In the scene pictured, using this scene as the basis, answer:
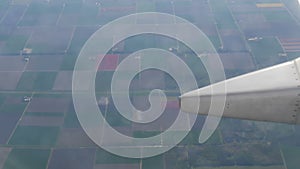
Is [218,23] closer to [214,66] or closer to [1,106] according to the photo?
[214,66]

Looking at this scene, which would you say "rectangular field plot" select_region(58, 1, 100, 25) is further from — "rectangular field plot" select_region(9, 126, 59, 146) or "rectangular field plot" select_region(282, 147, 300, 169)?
"rectangular field plot" select_region(282, 147, 300, 169)

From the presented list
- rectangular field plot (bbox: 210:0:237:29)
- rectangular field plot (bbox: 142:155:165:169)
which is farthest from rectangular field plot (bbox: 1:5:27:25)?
rectangular field plot (bbox: 142:155:165:169)

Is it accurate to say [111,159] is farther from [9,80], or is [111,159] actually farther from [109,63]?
[9,80]

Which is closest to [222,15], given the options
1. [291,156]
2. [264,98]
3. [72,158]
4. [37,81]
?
[291,156]

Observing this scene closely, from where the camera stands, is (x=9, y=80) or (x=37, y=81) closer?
(x=37, y=81)

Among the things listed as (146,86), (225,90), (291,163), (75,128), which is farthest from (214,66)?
(225,90)

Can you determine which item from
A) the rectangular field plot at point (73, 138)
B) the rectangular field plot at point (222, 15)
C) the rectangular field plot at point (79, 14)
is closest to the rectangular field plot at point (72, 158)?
the rectangular field plot at point (73, 138)
